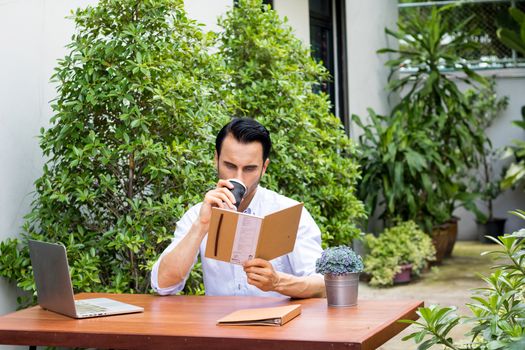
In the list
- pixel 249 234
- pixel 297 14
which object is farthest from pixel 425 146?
pixel 249 234

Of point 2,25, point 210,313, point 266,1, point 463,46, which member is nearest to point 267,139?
point 210,313

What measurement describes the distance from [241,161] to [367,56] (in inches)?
246

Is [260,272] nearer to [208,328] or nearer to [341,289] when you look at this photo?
[341,289]

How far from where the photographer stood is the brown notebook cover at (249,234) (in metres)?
2.63

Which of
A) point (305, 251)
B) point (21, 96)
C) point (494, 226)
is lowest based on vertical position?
point (494, 226)

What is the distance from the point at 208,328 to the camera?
243 centimetres

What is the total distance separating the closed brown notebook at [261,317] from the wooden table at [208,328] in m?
0.02

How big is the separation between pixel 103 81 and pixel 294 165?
5.34ft

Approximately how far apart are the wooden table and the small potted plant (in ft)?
0.12

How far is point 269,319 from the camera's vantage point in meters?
2.44

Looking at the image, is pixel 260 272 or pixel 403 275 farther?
Answer: pixel 403 275

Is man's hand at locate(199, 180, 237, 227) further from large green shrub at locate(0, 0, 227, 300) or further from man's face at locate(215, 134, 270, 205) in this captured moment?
large green shrub at locate(0, 0, 227, 300)

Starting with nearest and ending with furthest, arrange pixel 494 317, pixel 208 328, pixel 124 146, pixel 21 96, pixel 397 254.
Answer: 1. pixel 494 317
2. pixel 208 328
3. pixel 124 146
4. pixel 21 96
5. pixel 397 254

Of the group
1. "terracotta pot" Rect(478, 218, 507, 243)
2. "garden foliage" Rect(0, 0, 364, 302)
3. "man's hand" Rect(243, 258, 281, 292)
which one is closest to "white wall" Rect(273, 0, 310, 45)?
"garden foliage" Rect(0, 0, 364, 302)
